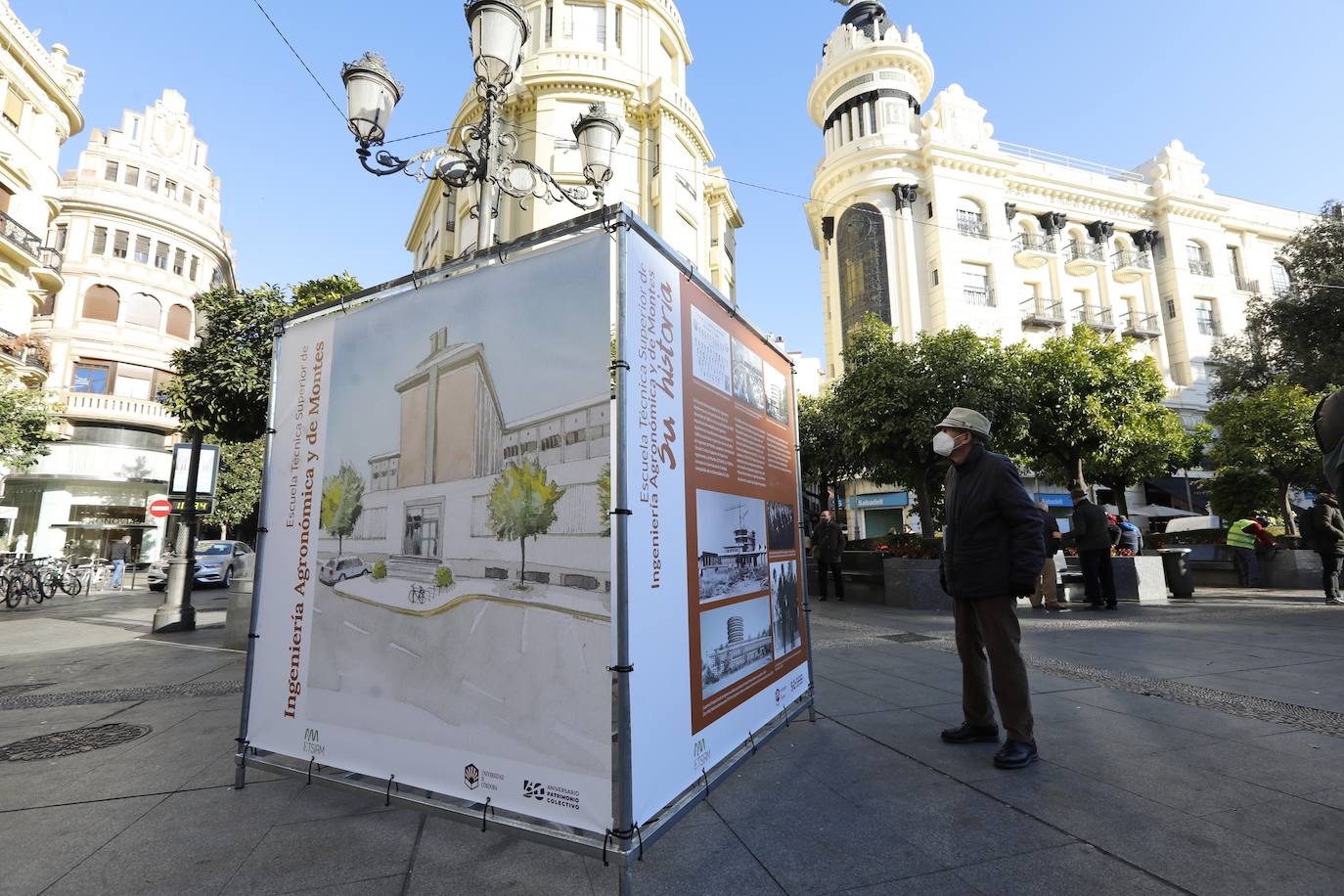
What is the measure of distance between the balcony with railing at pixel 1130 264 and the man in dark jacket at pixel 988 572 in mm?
41751

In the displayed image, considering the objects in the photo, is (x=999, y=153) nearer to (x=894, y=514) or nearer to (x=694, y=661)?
(x=894, y=514)

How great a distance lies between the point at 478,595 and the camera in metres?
2.64

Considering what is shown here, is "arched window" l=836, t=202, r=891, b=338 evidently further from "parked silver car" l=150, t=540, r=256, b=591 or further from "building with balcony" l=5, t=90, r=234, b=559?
"building with balcony" l=5, t=90, r=234, b=559

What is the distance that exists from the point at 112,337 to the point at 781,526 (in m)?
37.3

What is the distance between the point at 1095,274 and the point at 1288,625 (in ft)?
116

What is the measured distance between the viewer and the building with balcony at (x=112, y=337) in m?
28.1

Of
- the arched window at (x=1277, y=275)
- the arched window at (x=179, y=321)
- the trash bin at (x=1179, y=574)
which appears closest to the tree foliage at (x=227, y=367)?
the trash bin at (x=1179, y=574)

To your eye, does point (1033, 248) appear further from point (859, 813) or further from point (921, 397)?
point (859, 813)

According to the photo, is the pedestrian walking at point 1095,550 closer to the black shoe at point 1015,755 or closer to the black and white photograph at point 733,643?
the black shoe at point 1015,755

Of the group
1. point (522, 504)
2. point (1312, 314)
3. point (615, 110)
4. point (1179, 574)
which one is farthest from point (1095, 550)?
point (615, 110)

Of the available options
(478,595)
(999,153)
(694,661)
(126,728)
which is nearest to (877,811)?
(694,661)

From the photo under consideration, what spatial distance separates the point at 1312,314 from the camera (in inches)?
851

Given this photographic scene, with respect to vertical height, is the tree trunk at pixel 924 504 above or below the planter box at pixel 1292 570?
above

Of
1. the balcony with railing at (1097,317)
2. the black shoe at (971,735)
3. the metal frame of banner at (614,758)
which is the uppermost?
the balcony with railing at (1097,317)
